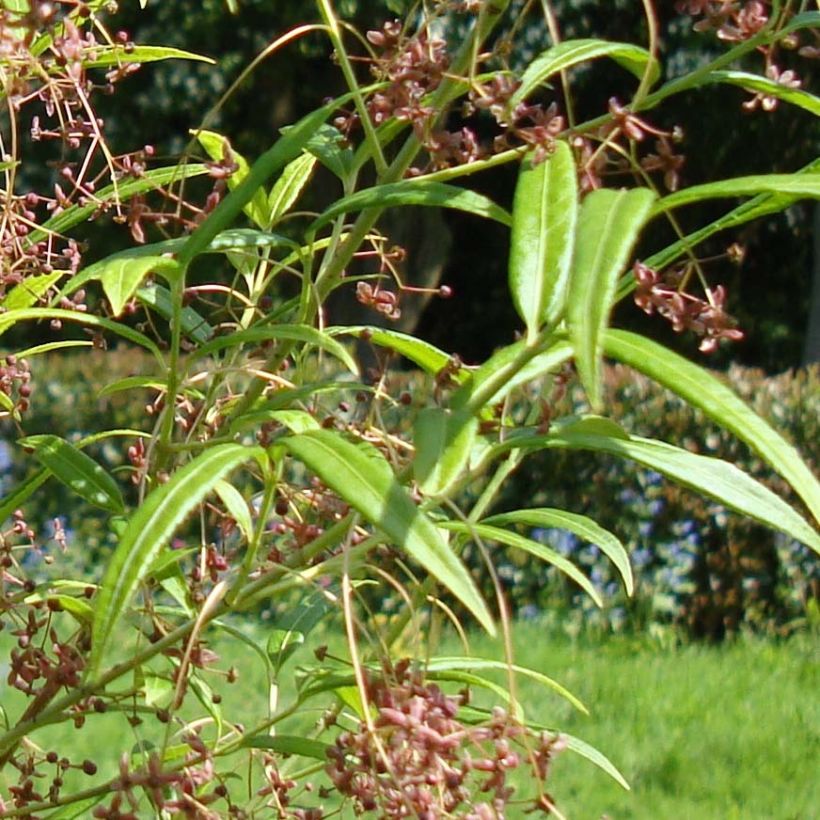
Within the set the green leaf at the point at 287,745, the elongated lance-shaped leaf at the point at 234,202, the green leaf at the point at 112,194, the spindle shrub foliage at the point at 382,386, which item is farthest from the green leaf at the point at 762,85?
the green leaf at the point at 287,745

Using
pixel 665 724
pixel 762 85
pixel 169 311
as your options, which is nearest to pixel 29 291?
pixel 169 311

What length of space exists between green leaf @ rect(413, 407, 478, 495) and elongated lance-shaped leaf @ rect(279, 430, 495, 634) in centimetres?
2

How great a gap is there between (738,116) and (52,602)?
32.3 ft

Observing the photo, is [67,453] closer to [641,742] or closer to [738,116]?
[641,742]

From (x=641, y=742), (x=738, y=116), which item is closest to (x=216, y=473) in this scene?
(x=641, y=742)

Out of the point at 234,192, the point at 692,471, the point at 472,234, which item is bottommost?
the point at 472,234

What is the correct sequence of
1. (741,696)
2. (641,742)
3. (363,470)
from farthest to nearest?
1. (741,696)
2. (641,742)
3. (363,470)

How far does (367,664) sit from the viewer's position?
1.11m

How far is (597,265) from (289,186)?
64 centimetres

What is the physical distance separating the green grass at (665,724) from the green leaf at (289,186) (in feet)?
8.05

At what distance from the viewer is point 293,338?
3.07ft

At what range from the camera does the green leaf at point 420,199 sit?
35.2 inches

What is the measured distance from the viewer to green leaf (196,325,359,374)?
887 millimetres

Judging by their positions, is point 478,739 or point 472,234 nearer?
point 478,739
